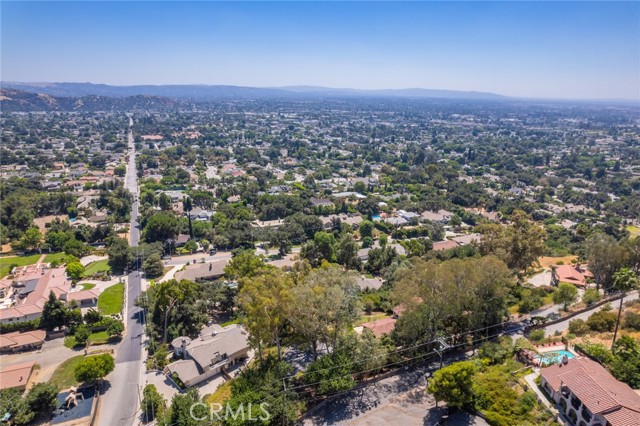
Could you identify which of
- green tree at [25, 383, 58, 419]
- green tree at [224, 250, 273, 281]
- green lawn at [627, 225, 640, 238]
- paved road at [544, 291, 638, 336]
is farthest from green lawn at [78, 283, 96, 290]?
green lawn at [627, 225, 640, 238]

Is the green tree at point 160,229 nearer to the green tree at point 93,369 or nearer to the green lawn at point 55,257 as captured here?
the green lawn at point 55,257

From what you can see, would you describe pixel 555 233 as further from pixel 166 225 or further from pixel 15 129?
pixel 15 129

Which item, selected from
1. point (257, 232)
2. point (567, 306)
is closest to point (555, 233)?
point (567, 306)

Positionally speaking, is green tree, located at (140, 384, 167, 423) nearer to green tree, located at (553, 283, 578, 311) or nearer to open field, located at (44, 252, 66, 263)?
open field, located at (44, 252, 66, 263)

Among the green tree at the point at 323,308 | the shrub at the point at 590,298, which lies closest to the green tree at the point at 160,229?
the green tree at the point at 323,308

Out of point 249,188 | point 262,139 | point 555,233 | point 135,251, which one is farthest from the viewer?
point 262,139
